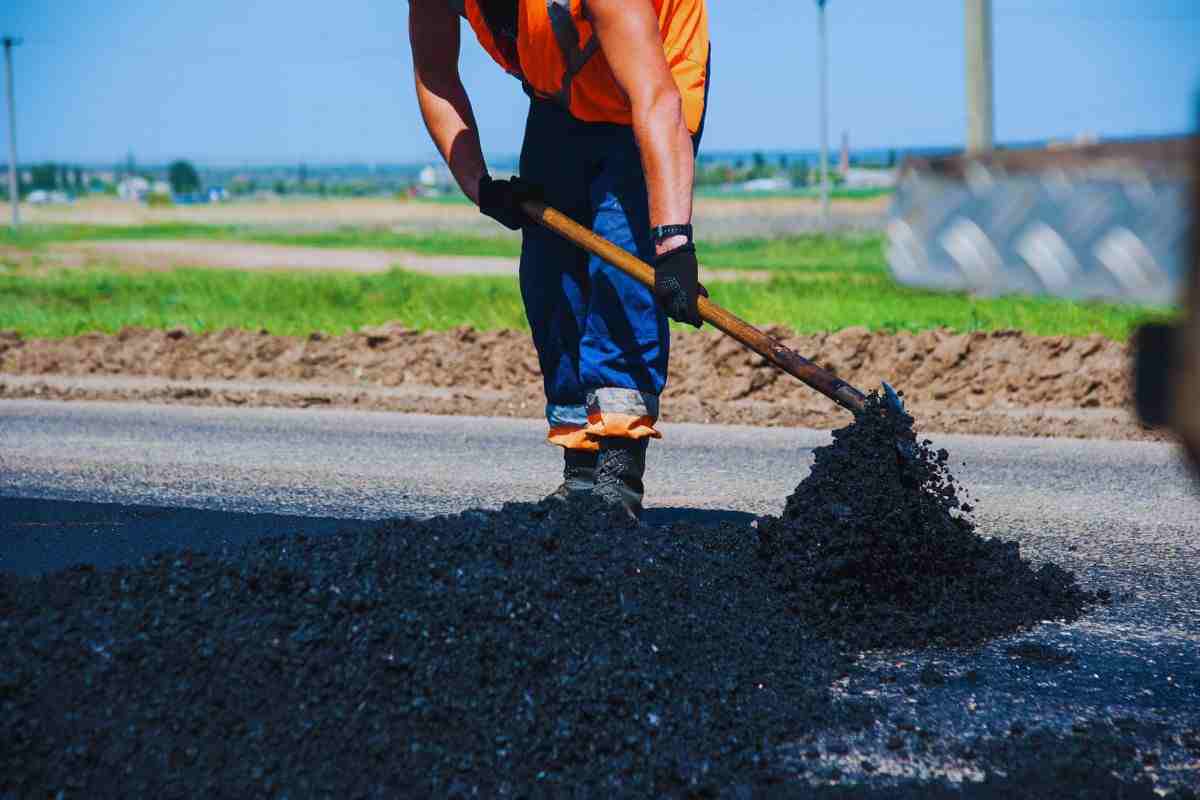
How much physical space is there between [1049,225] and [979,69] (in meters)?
3.61

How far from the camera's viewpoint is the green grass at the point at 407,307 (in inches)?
426

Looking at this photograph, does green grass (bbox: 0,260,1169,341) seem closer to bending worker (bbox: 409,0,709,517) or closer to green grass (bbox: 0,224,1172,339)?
green grass (bbox: 0,224,1172,339)

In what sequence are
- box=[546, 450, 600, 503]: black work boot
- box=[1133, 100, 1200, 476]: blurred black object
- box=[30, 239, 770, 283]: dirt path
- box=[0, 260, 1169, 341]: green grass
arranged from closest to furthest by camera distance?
box=[1133, 100, 1200, 476]: blurred black object
box=[546, 450, 600, 503]: black work boot
box=[0, 260, 1169, 341]: green grass
box=[30, 239, 770, 283]: dirt path

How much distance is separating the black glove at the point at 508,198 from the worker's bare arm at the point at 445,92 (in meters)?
0.12

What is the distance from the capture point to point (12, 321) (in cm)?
1374

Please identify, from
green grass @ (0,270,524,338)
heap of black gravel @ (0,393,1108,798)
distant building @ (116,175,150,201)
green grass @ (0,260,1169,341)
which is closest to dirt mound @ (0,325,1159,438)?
green grass @ (0,260,1169,341)

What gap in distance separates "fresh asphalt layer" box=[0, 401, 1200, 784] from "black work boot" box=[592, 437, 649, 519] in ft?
2.59

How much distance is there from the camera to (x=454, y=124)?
173 inches

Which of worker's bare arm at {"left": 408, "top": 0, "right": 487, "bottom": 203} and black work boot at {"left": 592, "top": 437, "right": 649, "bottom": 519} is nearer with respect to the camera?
black work boot at {"left": 592, "top": 437, "right": 649, "bottom": 519}

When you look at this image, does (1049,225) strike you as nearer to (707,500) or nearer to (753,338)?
(753,338)

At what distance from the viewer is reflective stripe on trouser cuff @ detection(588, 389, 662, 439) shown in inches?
151

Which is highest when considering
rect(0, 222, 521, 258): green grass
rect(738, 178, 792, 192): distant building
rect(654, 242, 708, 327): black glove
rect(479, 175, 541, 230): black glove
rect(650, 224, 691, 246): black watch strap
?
rect(738, 178, 792, 192): distant building

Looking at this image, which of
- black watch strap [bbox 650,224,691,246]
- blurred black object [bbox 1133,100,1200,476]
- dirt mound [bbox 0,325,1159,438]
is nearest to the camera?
blurred black object [bbox 1133,100,1200,476]

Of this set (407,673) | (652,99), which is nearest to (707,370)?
(652,99)
